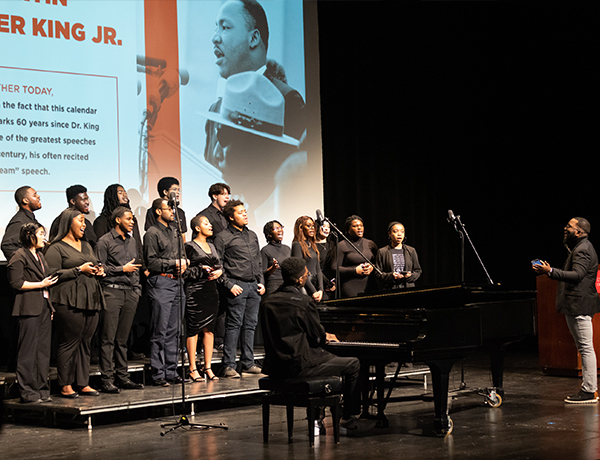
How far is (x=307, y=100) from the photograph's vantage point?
350 inches

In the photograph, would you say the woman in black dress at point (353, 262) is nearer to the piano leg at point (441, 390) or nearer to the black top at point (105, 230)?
the black top at point (105, 230)

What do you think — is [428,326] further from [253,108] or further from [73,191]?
[253,108]

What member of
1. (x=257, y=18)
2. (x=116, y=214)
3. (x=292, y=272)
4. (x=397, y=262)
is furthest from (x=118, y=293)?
(x=257, y=18)

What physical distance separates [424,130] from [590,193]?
232 cm

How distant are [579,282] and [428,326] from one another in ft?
6.84

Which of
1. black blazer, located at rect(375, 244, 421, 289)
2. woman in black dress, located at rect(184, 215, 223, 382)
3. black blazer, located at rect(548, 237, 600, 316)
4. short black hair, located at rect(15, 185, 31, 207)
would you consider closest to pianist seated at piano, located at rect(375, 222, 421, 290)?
black blazer, located at rect(375, 244, 421, 289)

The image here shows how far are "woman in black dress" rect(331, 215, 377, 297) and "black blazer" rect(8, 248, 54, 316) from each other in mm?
2842

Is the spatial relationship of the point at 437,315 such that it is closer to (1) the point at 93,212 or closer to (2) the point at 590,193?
(1) the point at 93,212

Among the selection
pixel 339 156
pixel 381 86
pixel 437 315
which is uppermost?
pixel 381 86

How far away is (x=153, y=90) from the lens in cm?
767

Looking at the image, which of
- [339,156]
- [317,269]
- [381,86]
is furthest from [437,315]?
[381,86]

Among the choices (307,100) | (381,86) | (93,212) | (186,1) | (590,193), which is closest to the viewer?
(93,212)

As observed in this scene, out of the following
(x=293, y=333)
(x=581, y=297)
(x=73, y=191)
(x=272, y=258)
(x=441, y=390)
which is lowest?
(x=441, y=390)

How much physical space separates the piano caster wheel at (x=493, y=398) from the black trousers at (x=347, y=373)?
1.33 metres
